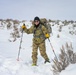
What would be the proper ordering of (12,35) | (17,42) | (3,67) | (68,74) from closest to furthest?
(68,74)
(3,67)
(17,42)
(12,35)

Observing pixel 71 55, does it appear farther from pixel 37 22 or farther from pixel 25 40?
pixel 25 40

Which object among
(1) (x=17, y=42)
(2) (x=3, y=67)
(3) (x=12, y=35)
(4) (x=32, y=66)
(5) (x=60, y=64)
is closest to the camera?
(5) (x=60, y=64)

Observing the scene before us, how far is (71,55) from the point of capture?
6.90m

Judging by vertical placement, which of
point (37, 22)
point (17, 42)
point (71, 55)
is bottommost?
point (17, 42)

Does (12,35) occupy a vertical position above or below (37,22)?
below

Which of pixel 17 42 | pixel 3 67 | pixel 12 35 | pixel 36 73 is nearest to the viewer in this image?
pixel 36 73

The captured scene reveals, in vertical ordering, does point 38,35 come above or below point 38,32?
below

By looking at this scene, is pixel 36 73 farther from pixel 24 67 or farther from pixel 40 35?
pixel 40 35

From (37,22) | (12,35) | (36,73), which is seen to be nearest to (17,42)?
Answer: (12,35)

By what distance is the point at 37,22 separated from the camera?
27.4 ft

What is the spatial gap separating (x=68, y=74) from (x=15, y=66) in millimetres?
2452

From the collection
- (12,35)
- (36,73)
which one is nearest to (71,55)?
(36,73)

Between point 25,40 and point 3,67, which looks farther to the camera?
point 25,40

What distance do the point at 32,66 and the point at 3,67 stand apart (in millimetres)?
988
